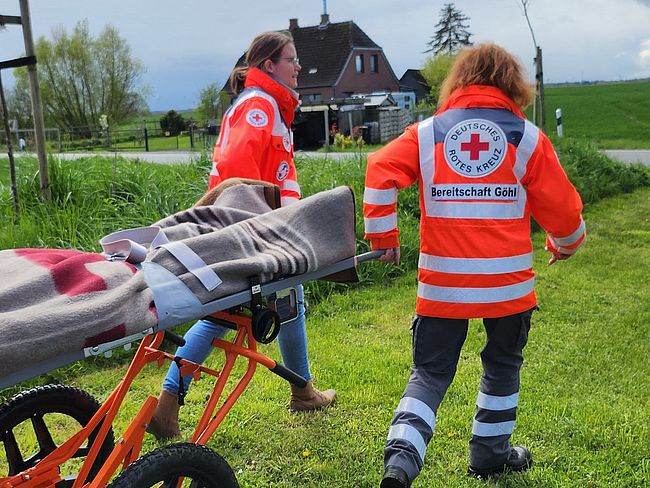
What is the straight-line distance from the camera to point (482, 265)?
2816mm

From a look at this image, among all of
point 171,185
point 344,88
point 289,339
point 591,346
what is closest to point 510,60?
point 289,339

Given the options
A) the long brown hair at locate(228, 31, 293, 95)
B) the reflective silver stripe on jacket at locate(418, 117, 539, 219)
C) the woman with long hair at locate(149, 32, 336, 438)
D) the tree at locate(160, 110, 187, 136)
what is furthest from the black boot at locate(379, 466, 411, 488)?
the tree at locate(160, 110, 187, 136)

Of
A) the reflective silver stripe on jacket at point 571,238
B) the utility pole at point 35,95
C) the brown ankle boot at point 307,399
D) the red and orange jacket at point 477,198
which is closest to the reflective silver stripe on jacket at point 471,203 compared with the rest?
the red and orange jacket at point 477,198

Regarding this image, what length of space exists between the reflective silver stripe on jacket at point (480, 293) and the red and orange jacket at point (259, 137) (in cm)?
106

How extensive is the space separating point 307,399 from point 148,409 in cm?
158

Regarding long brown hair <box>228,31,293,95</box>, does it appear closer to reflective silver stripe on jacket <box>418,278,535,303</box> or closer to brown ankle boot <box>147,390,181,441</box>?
reflective silver stripe on jacket <box>418,278,535,303</box>

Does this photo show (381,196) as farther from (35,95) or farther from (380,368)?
(35,95)

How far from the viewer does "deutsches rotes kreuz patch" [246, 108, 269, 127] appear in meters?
3.34

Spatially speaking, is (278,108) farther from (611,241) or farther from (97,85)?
(97,85)

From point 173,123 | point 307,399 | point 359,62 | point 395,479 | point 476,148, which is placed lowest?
point 307,399

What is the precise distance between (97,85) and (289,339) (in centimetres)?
5154

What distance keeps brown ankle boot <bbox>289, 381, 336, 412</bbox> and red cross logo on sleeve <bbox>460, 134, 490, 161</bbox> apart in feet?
5.33

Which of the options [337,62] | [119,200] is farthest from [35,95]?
[337,62]

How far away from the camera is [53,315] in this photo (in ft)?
5.79
